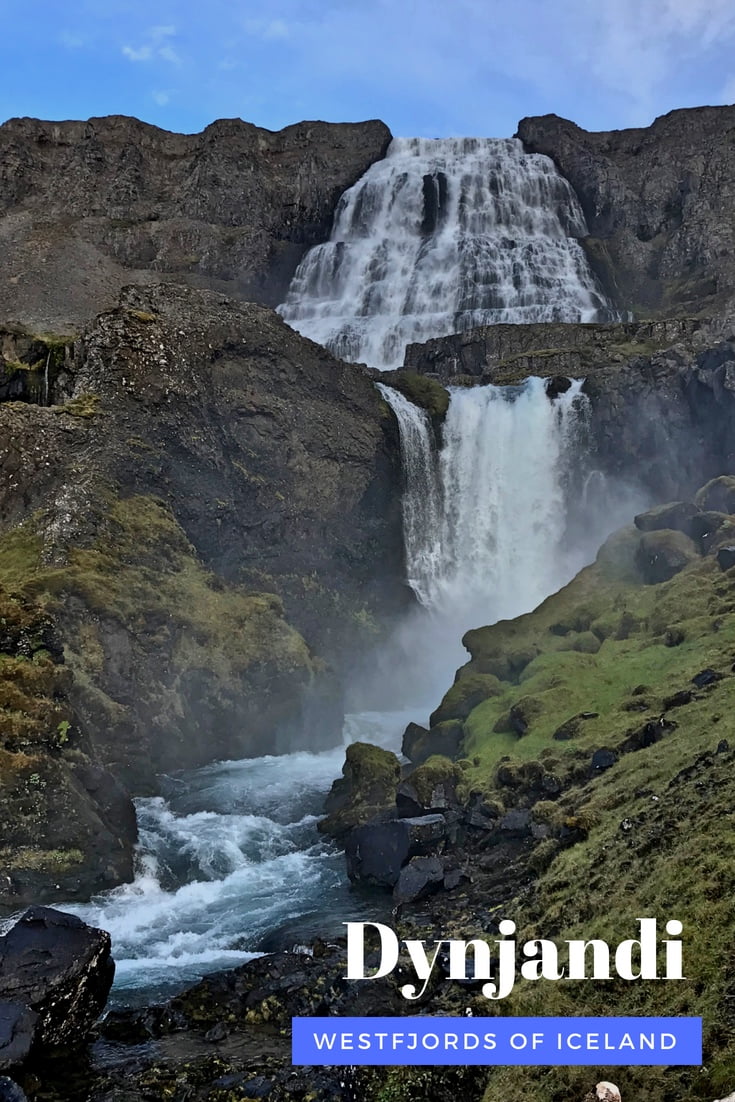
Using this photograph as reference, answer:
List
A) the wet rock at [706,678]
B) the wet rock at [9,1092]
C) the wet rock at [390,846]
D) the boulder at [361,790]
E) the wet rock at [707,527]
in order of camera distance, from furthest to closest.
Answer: the wet rock at [707,527] → the boulder at [361,790] → the wet rock at [706,678] → the wet rock at [390,846] → the wet rock at [9,1092]

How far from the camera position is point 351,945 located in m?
16.7

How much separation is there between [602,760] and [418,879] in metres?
6.29

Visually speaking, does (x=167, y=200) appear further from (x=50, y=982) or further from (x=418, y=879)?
(x=50, y=982)

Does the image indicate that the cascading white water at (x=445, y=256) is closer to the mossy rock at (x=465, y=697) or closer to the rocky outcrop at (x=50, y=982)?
the mossy rock at (x=465, y=697)

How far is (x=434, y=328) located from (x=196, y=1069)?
84.6 m

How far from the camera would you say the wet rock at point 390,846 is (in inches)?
886

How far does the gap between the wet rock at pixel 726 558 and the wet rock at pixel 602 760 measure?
14767 mm

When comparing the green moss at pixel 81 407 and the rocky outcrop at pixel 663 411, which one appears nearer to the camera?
the green moss at pixel 81 407

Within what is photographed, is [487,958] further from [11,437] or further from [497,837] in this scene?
[11,437]

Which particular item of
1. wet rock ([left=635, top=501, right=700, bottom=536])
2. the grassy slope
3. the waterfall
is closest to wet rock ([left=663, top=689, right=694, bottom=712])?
the grassy slope

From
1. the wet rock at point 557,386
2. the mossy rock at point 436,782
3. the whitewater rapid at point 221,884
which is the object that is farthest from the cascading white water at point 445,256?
the mossy rock at point 436,782

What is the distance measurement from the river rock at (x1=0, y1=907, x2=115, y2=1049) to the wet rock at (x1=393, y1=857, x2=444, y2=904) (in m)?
7.30

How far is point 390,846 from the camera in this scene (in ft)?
74.9

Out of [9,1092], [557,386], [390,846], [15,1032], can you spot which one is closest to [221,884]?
[390,846]
